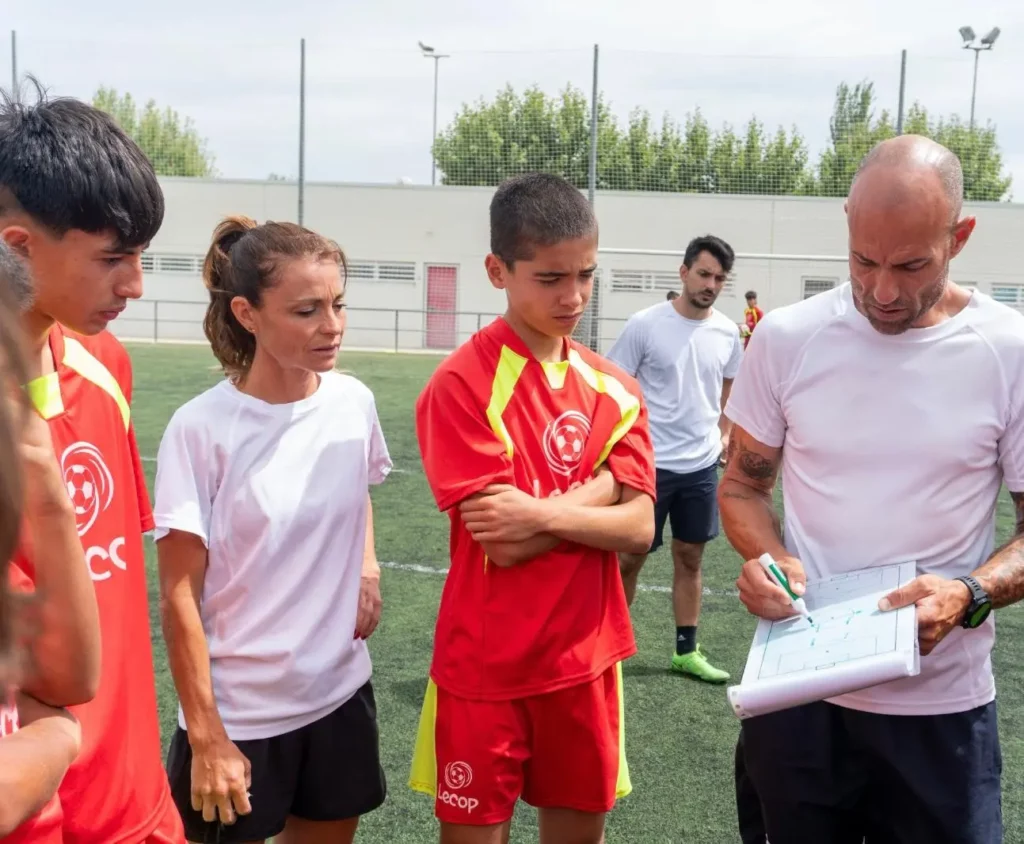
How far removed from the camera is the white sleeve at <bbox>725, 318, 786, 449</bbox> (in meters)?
2.54

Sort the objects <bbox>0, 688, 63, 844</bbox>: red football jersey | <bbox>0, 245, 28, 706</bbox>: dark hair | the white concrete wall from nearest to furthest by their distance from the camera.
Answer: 1. <bbox>0, 245, 28, 706</bbox>: dark hair
2. <bbox>0, 688, 63, 844</bbox>: red football jersey
3. the white concrete wall

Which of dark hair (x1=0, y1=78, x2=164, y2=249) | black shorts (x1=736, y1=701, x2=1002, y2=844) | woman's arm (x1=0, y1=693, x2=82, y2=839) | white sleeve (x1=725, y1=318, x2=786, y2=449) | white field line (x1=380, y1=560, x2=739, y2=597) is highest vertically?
dark hair (x1=0, y1=78, x2=164, y2=249)

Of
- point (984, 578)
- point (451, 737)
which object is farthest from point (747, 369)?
point (451, 737)

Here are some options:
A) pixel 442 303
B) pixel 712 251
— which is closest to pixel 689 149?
pixel 442 303

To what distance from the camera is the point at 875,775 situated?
94.0 inches

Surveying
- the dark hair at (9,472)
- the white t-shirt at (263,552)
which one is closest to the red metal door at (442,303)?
the white t-shirt at (263,552)

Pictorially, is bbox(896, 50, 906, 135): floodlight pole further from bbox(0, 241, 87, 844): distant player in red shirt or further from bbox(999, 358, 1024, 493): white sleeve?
bbox(0, 241, 87, 844): distant player in red shirt

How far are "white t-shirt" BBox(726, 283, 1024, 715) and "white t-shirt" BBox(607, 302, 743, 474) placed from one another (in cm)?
340

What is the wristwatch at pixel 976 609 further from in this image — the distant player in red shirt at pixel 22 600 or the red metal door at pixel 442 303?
the red metal door at pixel 442 303

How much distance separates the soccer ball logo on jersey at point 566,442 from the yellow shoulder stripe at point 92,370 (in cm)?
108

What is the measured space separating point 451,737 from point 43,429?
1653mm

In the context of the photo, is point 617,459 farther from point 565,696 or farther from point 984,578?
point 984,578

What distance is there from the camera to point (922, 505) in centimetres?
236

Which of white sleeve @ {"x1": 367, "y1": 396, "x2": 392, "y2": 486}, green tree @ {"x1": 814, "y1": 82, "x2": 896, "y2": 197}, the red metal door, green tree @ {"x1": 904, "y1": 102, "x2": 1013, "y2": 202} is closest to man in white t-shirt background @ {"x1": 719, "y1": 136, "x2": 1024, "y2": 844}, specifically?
white sleeve @ {"x1": 367, "y1": 396, "x2": 392, "y2": 486}
